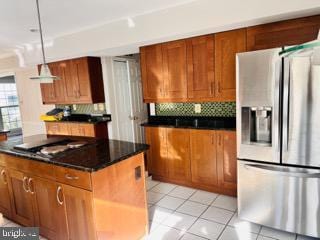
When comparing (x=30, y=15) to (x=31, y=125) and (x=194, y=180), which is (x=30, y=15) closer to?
(x=194, y=180)

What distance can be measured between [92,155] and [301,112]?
1.87 meters

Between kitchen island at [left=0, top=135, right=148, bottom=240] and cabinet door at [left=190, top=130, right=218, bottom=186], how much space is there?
1221 millimetres

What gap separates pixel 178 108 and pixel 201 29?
1450mm

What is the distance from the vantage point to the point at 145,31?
3.06 meters

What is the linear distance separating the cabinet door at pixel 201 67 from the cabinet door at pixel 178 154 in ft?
1.92

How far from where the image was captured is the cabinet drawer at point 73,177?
1.73 m

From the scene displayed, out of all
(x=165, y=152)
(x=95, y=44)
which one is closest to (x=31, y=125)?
(x=95, y=44)

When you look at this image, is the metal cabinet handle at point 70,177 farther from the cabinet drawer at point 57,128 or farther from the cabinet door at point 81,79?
the cabinet drawer at point 57,128

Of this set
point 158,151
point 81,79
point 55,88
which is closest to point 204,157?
point 158,151

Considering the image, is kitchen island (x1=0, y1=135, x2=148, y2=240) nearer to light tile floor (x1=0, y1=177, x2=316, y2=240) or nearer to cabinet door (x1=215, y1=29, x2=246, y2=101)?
light tile floor (x1=0, y1=177, x2=316, y2=240)

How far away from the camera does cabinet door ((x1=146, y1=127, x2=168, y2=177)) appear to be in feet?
11.7

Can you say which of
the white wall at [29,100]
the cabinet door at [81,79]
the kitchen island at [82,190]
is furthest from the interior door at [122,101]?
the kitchen island at [82,190]

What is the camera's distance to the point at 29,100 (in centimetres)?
572

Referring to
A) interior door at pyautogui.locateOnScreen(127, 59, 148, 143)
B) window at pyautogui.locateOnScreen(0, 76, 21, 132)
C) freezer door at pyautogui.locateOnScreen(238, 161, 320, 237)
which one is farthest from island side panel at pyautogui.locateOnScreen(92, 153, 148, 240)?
window at pyautogui.locateOnScreen(0, 76, 21, 132)
